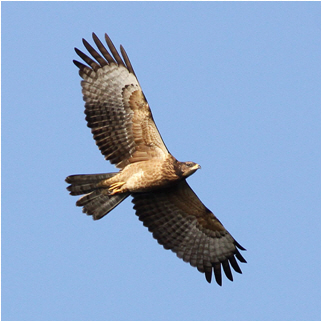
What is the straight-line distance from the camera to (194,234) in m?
16.5

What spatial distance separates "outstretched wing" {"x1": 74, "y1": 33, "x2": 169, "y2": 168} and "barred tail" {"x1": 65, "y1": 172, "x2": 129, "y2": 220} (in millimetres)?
542

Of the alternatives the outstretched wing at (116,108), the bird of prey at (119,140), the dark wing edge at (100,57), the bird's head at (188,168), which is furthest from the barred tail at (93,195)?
the dark wing edge at (100,57)

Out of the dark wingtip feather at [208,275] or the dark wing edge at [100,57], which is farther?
the dark wingtip feather at [208,275]

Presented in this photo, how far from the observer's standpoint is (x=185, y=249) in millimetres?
16422

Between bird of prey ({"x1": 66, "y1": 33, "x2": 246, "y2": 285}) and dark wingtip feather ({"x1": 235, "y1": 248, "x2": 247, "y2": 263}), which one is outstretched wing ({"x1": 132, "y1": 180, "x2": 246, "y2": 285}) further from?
bird of prey ({"x1": 66, "y1": 33, "x2": 246, "y2": 285})

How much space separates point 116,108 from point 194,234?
10.2ft

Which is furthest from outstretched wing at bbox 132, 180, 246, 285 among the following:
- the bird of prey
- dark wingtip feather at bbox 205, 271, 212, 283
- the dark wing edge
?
the dark wing edge

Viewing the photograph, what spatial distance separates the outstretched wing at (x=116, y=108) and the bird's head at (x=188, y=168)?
0.53 metres

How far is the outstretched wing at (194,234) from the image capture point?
1636 centimetres

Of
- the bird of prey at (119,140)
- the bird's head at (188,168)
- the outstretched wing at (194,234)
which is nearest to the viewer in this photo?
the bird's head at (188,168)

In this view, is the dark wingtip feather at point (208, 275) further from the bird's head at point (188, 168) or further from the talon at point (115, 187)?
the talon at point (115, 187)

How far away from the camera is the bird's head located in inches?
597

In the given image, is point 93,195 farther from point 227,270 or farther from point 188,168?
point 227,270

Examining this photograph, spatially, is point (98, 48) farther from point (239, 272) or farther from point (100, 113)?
point (239, 272)
